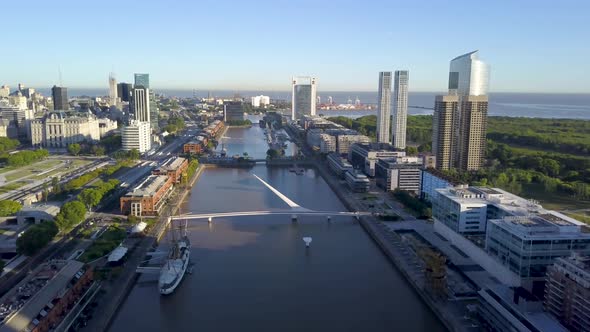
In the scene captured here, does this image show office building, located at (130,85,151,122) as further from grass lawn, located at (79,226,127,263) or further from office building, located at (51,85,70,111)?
grass lawn, located at (79,226,127,263)

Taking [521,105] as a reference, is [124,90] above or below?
above

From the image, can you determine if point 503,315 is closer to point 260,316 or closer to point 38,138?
point 260,316

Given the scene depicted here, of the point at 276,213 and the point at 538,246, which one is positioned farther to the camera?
the point at 276,213

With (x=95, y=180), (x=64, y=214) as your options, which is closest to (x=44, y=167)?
(x=95, y=180)

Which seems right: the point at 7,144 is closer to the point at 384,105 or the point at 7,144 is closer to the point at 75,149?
the point at 75,149

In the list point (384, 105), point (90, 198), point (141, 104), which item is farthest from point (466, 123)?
point (141, 104)

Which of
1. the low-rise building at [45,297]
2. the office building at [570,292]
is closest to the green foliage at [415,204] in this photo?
the office building at [570,292]

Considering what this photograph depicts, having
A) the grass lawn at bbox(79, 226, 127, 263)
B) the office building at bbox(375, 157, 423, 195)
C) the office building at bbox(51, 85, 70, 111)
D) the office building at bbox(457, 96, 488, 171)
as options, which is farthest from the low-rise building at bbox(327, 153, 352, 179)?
the office building at bbox(51, 85, 70, 111)
